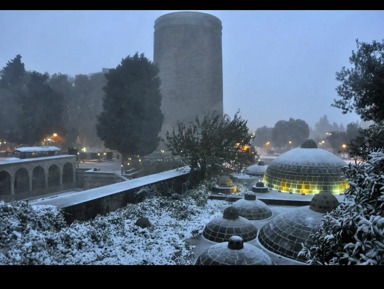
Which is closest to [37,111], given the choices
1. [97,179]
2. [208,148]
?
[97,179]

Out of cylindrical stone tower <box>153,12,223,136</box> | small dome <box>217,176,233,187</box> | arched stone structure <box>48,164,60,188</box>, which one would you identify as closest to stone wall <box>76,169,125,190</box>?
arched stone structure <box>48,164,60,188</box>

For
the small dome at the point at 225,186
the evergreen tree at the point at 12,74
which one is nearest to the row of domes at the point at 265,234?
the small dome at the point at 225,186

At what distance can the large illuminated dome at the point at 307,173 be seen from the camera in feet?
75.9

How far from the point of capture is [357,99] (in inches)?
638

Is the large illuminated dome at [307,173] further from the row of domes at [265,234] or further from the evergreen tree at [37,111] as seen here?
the evergreen tree at [37,111]

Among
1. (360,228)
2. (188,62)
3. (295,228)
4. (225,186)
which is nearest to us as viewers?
(360,228)

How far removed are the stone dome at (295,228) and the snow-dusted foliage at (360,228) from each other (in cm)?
728

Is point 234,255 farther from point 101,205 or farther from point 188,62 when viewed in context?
point 188,62

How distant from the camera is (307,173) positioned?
23.6 m

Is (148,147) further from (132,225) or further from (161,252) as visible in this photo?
(161,252)

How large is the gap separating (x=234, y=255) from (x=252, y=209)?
800 cm

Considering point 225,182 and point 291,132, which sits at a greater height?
point 291,132

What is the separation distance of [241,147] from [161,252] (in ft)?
54.2

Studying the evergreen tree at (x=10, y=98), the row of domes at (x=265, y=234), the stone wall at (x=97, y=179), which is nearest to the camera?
the row of domes at (x=265, y=234)
